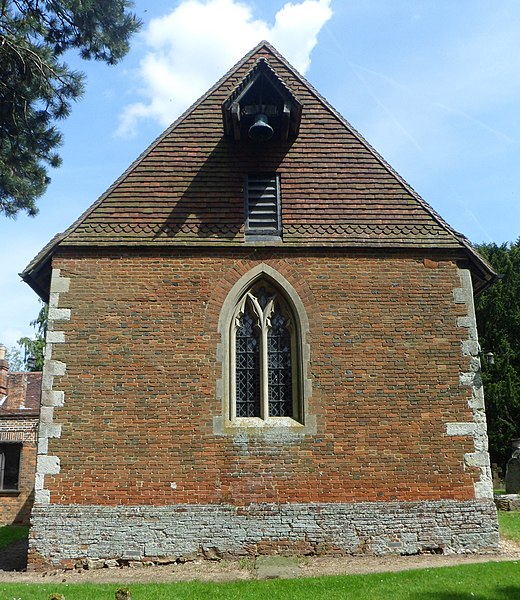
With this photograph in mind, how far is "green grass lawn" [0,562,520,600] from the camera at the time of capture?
274 inches

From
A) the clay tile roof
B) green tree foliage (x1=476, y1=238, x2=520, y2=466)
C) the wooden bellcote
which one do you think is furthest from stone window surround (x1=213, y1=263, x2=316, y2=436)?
green tree foliage (x1=476, y1=238, x2=520, y2=466)

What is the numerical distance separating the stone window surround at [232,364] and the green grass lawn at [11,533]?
6815 mm

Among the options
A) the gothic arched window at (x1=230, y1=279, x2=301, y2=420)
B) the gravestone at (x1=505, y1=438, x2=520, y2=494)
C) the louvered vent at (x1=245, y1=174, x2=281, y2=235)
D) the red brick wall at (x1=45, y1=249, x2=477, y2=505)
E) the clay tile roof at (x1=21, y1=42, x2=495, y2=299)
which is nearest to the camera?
the red brick wall at (x1=45, y1=249, x2=477, y2=505)

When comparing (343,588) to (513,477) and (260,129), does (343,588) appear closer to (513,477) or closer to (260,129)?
(260,129)

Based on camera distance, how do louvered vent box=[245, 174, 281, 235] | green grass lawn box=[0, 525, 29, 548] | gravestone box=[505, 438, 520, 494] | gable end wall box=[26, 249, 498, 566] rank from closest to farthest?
gable end wall box=[26, 249, 498, 566]
louvered vent box=[245, 174, 281, 235]
green grass lawn box=[0, 525, 29, 548]
gravestone box=[505, 438, 520, 494]

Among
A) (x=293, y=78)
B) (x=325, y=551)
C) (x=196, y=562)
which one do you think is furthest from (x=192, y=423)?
(x=293, y=78)

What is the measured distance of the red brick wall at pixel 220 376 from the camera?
9.19m

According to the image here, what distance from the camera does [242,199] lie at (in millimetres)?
10680

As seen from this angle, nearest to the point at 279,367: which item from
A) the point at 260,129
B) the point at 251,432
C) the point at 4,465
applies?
the point at 251,432

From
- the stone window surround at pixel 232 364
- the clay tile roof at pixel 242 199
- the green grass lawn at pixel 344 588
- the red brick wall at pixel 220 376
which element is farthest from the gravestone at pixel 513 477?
the stone window surround at pixel 232 364

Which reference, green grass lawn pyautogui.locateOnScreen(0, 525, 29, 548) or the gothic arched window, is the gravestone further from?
green grass lawn pyautogui.locateOnScreen(0, 525, 29, 548)

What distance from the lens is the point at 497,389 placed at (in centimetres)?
2862

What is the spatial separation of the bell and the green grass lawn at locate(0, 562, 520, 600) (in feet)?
24.4

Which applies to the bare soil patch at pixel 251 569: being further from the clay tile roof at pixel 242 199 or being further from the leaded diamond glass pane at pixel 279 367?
the clay tile roof at pixel 242 199
